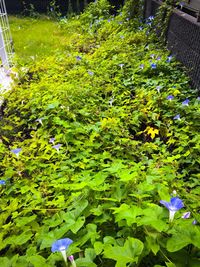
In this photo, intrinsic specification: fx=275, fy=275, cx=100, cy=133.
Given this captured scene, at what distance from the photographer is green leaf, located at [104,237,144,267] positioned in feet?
3.16

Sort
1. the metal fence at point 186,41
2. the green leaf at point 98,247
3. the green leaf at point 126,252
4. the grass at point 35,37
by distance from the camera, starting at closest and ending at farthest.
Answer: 1. the green leaf at point 126,252
2. the green leaf at point 98,247
3. the metal fence at point 186,41
4. the grass at point 35,37

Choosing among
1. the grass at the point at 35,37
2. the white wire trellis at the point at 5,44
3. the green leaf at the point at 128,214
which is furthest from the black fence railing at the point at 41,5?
the green leaf at the point at 128,214

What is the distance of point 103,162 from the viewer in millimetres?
2064

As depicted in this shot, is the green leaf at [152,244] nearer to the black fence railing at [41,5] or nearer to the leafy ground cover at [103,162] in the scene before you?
the leafy ground cover at [103,162]

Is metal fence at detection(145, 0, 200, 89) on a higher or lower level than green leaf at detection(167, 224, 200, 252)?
lower

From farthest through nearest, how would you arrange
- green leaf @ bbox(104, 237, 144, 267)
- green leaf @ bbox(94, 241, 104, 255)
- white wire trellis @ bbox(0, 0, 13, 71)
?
white wire trellis @ bbox(0, 0, 13, 71) < green leaf @ bbox(94, 241, 104, 255) < green leaf @ bbox(104, 237, 144, 267)

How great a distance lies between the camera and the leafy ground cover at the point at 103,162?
1128 mm

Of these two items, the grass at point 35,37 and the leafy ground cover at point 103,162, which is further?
the grass at point 35,37

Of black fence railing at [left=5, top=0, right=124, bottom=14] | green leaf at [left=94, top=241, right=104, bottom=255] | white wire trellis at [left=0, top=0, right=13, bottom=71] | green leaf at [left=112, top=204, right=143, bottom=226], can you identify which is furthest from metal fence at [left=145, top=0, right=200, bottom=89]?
black fence railing at [left=5, top=0, right=124, bottom=14]

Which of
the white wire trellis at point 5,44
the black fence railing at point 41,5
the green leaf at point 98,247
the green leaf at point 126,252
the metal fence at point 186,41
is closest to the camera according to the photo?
the green leaf at point 126,252

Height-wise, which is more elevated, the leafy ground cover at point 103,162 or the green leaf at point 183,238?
the green leaf at point 183,238

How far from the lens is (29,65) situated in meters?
4.62

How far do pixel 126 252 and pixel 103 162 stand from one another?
1089 millimetres

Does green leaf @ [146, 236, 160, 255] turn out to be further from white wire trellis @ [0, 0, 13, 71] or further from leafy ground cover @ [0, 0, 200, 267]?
white wire trellis @ [0, 0, 13, 71]
